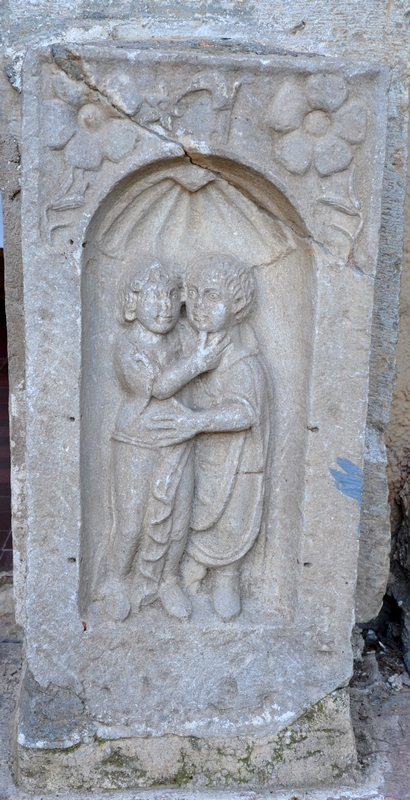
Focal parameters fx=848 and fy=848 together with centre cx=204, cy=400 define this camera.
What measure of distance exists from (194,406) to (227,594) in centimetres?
69

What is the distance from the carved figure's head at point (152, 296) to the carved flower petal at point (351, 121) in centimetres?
70

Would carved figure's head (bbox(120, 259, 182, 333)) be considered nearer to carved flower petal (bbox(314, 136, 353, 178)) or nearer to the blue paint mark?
carved flower petal (bbox(314, 136, 353, 178))

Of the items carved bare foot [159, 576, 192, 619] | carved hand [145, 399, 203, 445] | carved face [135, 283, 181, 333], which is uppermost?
carved face [135, 283, 181, 333]

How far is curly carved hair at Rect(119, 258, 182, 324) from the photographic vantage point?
277cm

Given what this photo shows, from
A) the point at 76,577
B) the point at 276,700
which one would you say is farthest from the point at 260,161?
the point at 276,700

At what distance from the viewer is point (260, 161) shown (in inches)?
102

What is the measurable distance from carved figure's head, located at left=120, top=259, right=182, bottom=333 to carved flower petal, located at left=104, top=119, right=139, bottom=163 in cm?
39

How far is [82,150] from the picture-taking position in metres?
2.56

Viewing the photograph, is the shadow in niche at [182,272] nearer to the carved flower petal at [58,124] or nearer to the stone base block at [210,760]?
the carved flower petal at [58,124]

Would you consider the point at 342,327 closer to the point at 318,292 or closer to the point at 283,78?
the point at 318,292

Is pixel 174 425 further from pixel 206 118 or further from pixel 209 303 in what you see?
pixel 206 118

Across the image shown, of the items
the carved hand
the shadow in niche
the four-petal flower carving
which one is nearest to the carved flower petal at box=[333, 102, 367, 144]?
the four-petal flower carving

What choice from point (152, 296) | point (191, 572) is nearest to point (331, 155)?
point (152, 296)

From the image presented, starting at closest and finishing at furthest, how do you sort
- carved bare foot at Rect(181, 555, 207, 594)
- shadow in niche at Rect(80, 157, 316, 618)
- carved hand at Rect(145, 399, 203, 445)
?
1. shadow in niche at Rect(80, 157, 316, 618)
2. carved hand at Rect(145, 399, 203, 445)
3. carved bare foot at Rect(181, 555, 207, 594)
